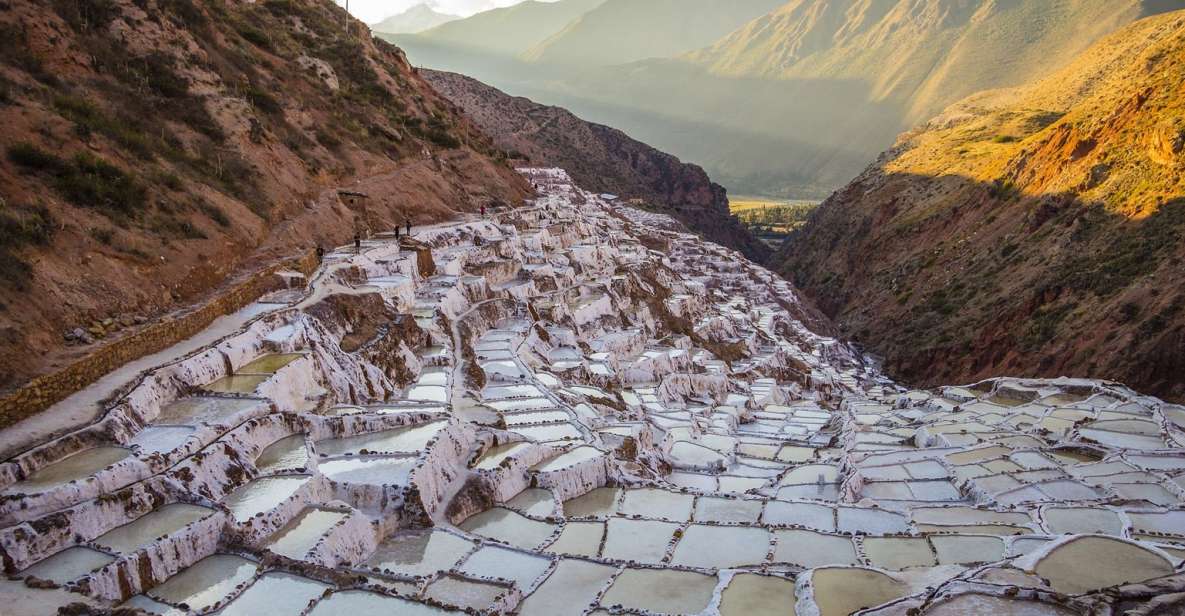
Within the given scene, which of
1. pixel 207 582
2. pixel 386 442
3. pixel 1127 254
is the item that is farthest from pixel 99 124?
pixel 1127 254

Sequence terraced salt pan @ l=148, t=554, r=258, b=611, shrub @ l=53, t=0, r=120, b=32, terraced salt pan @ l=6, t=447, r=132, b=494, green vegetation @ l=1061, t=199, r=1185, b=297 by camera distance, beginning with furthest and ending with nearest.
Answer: green vegetation @ l=1061, t=199, r=1185, b=297
shrub @ l=53, t=0, r=120, b=32
terraced salt pan @ l=6, t=447, r=132, b=494
terraced salt pan @ l=148, t=554, r=258, b=611

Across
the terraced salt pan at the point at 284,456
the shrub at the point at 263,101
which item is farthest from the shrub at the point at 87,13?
the terraced salt pan at the point at 284,456

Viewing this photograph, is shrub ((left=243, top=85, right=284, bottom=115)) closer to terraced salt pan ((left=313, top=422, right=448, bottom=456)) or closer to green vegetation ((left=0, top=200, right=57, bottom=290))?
green vegetation ((left=0, top=200, right=57, bottom=290))

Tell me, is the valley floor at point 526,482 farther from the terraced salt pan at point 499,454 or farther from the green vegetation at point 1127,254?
the green vegetation at point 1127,254

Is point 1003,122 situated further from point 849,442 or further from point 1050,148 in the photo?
point 849,442

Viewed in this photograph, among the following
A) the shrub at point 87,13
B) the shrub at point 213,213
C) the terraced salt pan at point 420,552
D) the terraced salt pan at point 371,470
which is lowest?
the terraced salt pan at point 420,552

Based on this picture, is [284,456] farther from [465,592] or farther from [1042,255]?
[1042,255]

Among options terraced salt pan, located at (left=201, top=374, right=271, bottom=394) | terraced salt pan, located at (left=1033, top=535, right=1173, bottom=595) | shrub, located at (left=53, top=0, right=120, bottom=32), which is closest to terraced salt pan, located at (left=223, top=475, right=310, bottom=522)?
terraced salt pan, located at (left=201, top=374, right=271, bottom=394)
